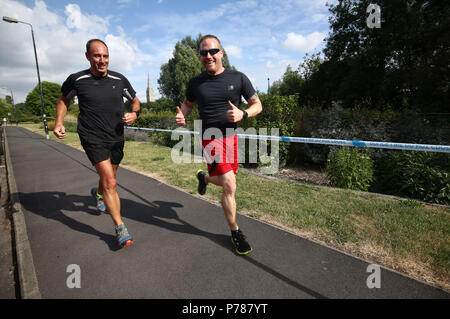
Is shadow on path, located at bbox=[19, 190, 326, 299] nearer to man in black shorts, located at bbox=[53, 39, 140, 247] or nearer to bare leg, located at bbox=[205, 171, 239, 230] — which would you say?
bare leg, located at bbox=[205, 171, 239, 230]

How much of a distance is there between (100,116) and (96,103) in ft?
0.54

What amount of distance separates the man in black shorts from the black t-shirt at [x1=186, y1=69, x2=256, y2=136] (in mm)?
1039

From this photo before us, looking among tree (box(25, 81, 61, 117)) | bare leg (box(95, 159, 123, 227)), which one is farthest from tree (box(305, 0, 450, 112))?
tree (box(25, 81, 61, 117))

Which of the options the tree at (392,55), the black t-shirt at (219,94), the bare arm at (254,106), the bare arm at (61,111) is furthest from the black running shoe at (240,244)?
the tree at (392,55)

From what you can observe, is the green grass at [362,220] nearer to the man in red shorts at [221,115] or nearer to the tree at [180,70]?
the man in red shorts at [221,115]

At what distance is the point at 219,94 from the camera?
8.79ft

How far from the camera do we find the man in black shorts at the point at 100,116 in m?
2.88

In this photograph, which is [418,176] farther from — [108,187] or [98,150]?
[98,150]

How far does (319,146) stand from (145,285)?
21.1ft

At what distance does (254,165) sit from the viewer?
7527 millimetres

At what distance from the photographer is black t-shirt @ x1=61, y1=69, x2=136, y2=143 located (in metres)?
2.92

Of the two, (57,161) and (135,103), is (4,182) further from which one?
(135,103)

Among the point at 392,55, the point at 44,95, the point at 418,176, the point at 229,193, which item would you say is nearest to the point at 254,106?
the point at 229,193
